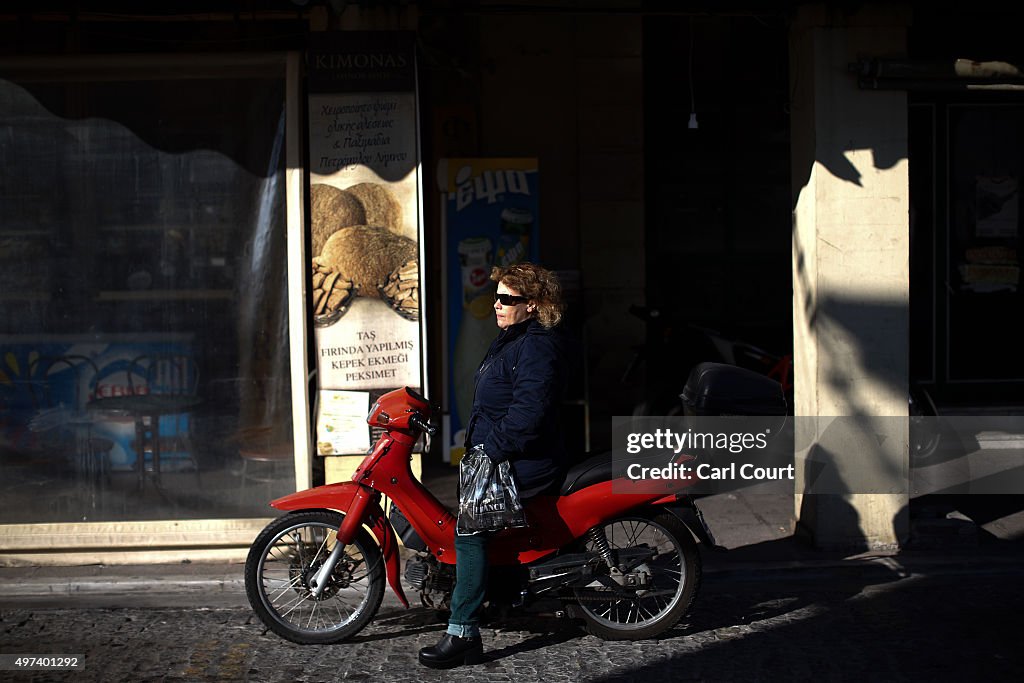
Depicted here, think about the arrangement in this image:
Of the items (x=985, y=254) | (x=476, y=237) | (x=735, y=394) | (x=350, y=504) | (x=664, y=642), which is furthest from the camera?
(x=985, y=254)

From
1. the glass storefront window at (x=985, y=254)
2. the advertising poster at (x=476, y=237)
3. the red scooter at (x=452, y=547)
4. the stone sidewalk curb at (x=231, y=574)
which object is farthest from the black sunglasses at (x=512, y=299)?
the glass storefront window at (x=985, y=254)

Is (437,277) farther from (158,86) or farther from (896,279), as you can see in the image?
(896,279)

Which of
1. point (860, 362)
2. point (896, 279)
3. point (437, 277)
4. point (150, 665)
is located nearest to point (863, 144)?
point (896, 279)

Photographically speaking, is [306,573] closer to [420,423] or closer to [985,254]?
[420,423]

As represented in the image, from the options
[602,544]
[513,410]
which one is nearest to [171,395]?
[513,410]

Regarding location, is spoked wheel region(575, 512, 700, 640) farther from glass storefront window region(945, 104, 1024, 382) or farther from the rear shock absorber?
glass storefront window region(945, 104, 1024, 382)

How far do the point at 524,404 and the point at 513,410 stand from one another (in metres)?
0.06

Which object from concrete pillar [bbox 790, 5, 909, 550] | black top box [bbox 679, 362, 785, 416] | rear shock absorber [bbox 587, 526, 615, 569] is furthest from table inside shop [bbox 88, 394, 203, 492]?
concrete pillar [bbox 790, 5, 909, 550]

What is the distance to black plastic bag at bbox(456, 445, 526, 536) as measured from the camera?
16.0 ft

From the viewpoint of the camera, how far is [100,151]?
6.73m

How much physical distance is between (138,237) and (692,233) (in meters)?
5.38

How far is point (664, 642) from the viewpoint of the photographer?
5.31 metres

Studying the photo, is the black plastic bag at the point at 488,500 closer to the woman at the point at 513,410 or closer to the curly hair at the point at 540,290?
the woman at the point at 513,410

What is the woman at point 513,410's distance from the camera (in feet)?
16.0
